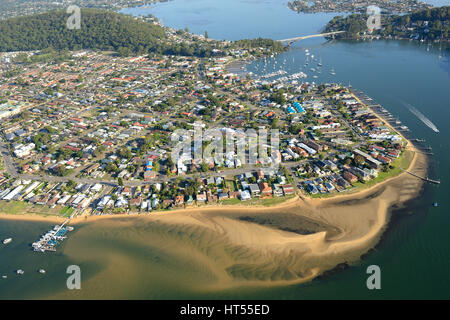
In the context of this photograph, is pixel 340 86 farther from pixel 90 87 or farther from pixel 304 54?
pixel 90 87

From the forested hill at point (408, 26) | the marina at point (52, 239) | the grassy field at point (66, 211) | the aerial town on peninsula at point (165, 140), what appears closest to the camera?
the marina at point (52, 239)

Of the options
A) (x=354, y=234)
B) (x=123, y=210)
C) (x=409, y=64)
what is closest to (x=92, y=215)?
(x=123, y=210)

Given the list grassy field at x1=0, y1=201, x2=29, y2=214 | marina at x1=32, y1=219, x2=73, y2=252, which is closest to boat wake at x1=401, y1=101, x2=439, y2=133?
marina at x1=32, y1=219, x2=73, y2=252

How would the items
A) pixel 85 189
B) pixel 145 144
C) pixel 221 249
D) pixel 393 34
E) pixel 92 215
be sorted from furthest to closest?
pixel 393 34 < pixel 145 144 < pixel 85 189 < pixel 92 215 < pixel 221 249

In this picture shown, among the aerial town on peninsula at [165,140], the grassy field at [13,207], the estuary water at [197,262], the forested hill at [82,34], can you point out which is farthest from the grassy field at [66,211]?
the forested hill at [82,34]

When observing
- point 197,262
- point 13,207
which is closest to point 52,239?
point 13,207

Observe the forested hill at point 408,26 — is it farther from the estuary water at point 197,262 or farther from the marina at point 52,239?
the marina at point 52,239

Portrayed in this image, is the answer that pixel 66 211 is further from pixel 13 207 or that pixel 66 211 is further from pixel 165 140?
pixel 165 140
